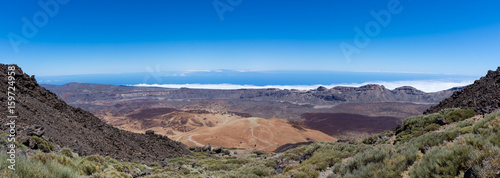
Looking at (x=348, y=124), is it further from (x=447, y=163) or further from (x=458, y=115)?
(x=447, y=163)

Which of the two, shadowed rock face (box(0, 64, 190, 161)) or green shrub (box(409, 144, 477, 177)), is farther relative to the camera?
shadowed rock face (box(0, 64, 190, 161))

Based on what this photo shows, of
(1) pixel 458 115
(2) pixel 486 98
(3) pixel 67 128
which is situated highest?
(2) pixel 486 98

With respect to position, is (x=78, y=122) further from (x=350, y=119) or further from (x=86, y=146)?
(x=350, y=119)

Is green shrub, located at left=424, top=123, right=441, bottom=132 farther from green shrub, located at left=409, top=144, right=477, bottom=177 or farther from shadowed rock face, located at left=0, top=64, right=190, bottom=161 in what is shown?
shadowed rock face, located at left=0, top=64, right=190, bottom=161

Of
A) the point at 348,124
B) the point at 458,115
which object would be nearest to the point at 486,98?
the point at 458,115

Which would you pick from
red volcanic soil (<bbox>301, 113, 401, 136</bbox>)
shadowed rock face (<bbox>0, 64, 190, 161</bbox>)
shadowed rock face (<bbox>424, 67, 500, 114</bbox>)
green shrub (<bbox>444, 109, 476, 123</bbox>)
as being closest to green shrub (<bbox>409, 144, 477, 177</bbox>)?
green shrub (<bbox>444, 109, 476, 123</bbox>)

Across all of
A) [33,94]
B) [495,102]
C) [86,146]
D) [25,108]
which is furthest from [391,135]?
[33,94]

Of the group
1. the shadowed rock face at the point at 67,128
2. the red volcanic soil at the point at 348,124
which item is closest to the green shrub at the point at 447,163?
the shadowed rock face at the point at 67,128
